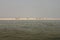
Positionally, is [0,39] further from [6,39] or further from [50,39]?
[50,39]

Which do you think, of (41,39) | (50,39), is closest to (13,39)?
(41,39)

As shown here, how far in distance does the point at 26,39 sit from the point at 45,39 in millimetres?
811

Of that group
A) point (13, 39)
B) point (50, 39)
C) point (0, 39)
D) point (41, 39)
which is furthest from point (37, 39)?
point (0, 39)

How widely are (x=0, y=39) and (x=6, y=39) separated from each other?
0.25 m

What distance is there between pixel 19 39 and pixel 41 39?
0.94m

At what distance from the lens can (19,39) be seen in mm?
5641

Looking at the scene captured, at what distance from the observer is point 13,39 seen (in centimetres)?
560

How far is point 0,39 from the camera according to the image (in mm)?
5613

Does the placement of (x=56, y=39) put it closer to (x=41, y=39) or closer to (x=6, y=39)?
(x=41, y=39)

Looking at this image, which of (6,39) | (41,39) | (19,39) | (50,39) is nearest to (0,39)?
(6,39)

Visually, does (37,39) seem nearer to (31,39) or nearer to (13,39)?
(31,39)

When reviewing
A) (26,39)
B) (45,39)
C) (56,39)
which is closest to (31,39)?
(26,39)

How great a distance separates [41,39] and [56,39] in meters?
0.63

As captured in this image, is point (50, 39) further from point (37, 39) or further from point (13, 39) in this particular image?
point (13, 39)
